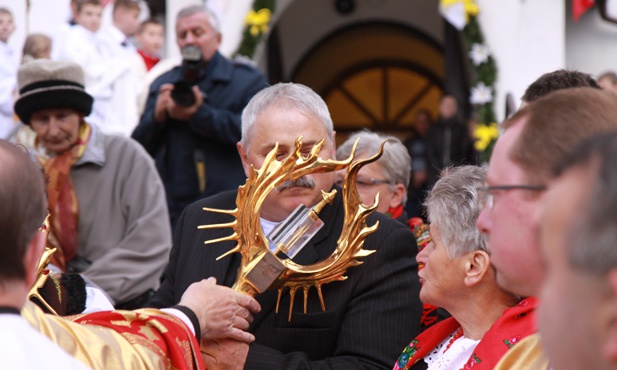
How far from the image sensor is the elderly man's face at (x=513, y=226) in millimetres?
2135

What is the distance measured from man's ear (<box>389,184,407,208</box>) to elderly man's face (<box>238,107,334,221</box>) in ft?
4.44

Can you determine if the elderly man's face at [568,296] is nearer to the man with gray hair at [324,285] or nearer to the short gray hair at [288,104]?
the man with gray hair at [324,285]

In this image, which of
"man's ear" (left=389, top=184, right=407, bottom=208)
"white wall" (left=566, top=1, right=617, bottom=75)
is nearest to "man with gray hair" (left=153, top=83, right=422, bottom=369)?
"man's ear" (left=389, top=184, right=407, bottom=208)

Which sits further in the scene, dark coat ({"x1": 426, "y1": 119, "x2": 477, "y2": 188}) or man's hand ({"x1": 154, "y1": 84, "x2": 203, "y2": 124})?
dark coat ({"x1": 426, "y1": 119, "x2": 477, "y2": 188})

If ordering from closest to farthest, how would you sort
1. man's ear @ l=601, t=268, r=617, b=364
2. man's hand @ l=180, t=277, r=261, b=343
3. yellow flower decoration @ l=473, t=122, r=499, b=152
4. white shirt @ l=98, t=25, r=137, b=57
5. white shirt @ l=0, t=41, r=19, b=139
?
man's ear @ l=601, t=268, r=617, b=364
man's hand @ l=180, t=277, r=261, b=343
white shirt @ l=0, t=41, r=19, b=139
white shirt @ l=98, t=25, r=137, b=57
yellow flower decoration @ l=473, t=122, r=499, b=152

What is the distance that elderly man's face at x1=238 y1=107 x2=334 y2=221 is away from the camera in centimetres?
358

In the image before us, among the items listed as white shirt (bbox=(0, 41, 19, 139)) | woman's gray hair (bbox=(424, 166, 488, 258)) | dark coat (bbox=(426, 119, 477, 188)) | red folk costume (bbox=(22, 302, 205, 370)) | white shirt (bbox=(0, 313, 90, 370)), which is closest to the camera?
white shirt (bbox=(0, 313, 90, 370))

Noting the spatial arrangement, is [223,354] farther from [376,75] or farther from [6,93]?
[376,75]

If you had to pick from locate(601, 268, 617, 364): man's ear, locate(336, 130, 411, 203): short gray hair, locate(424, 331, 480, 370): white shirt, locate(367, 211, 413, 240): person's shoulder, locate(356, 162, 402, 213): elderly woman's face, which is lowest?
locate(424, 331, 480, 370): white shirt

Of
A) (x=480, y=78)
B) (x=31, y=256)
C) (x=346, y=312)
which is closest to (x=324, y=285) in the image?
(x=346, y=312)

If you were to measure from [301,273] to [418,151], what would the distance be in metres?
8.54

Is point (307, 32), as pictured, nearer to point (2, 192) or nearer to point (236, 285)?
point (236, 285)

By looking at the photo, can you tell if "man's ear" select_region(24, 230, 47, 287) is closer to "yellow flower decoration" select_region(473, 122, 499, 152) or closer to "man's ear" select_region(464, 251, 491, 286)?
"man's ear" select_region(464, 251, 491, 286)

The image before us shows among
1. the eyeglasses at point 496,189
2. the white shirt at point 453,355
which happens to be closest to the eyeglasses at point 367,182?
the white shirt at point 453,355
